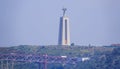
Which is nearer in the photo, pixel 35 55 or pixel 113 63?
pixel 113 63

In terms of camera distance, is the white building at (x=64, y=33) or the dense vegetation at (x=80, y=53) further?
the white building at (x=64, y=33)

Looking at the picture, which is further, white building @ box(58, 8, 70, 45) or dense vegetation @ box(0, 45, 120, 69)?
white building @ box(58, 8, 70, 45)

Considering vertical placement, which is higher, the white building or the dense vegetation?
the white building

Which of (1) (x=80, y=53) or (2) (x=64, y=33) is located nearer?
(1) (x=80, y=53)

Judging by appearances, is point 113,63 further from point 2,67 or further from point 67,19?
point 67,19

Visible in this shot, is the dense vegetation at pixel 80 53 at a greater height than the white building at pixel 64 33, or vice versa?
the white building at pixel 64 33

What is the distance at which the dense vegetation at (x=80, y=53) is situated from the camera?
232ft

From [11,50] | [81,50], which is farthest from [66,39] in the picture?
[11,50]

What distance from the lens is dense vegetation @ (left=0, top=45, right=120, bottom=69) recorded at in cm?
7069

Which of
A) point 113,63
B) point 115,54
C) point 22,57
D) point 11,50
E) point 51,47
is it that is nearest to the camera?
point 113,63

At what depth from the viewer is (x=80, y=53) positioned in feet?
309

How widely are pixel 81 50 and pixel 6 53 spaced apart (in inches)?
621

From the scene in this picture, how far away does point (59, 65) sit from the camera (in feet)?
286

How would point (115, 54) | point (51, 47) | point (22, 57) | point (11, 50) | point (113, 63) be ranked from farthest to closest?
point (51, 47) → point (11, 50) → point (22, 57) → point (115, 54) → point (113, 63)
